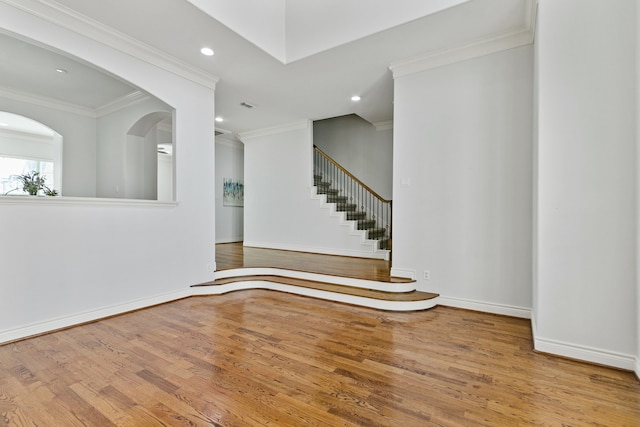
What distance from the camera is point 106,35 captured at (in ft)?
10.8

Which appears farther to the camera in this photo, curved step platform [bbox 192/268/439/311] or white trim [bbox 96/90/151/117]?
white trim [bbox 96/90/151/117]

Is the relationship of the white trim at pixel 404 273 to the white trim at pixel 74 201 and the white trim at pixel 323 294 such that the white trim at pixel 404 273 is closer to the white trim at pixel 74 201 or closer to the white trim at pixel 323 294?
the white trim at pixel 323 294

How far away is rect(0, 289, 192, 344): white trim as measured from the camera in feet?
9.20

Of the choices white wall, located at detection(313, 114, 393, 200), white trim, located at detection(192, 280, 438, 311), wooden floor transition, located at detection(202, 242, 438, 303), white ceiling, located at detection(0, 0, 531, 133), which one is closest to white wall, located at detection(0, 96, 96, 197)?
white ceiling, located at detection(0, 0, 531, 133)

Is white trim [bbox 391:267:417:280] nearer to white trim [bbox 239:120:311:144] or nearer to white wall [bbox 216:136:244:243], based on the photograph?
white trim [bbox 239:120:311:144]

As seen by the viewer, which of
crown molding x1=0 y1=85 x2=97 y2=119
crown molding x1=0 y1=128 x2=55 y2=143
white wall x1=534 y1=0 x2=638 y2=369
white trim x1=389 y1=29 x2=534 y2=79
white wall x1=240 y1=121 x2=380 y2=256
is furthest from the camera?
crown molding x1=0 y1=128 x2=55 y2=143

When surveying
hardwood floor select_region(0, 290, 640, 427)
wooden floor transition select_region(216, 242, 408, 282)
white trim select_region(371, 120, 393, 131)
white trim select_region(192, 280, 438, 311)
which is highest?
white trim select_region(371, 120, 393, 131)

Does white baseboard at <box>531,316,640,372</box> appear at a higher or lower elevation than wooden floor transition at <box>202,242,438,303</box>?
lower

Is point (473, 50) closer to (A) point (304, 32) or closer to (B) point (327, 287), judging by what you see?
(A) point (304, 32)

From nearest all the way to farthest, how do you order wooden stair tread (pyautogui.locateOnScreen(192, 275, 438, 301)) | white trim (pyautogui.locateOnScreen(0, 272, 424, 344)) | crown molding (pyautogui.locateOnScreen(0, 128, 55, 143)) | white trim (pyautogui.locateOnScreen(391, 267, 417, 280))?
1. white trim (pyautogui.locateOnScreen(0, 272, 424, 344))
2. wooden stair tread (pyautogui.locateOnScreen(192, 275, 438, 301))
3. white trim (pyautogui.locateOnScreen(391, 267, 417, 280))
4. crown molding (pyautogui.locateOnScreen(0, 128, 55, 143))

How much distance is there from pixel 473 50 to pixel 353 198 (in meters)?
4.45

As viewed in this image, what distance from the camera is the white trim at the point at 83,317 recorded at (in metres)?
2.80

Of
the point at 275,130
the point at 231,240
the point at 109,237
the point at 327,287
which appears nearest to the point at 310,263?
the point at 327,287

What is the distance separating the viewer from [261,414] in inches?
69.6
